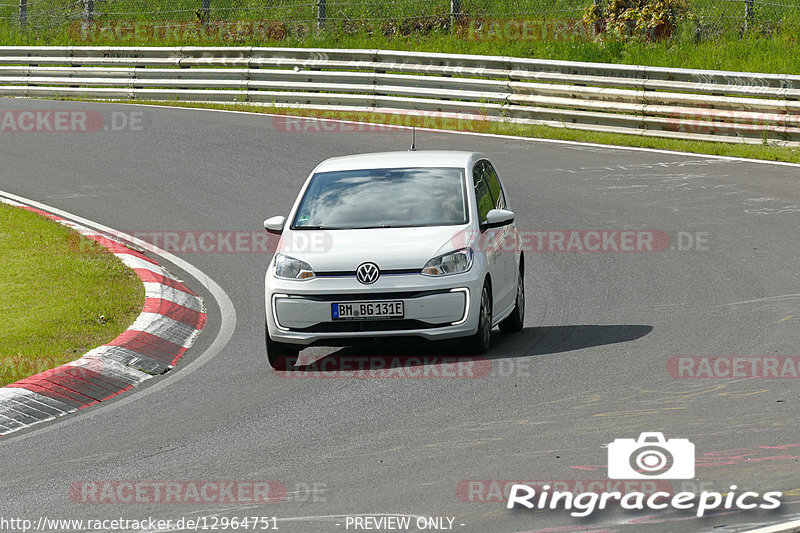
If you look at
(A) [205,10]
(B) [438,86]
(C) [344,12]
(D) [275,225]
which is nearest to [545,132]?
(B) [438,86]

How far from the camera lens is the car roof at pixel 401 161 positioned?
36.7ft

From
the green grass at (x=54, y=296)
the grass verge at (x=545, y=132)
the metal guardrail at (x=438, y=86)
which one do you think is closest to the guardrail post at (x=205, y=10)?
the metal guardrail at (x=438, y=86)

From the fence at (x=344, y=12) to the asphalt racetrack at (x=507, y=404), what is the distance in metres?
9.67

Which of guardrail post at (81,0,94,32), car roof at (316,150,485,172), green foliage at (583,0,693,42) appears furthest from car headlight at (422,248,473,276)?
guardrail post at (81,0,94,32)

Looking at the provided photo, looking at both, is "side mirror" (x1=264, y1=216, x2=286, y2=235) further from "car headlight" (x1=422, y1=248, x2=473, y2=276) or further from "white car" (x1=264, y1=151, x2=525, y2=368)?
"car headlight" (x1=422, y1=248, x2=473, y2=276)

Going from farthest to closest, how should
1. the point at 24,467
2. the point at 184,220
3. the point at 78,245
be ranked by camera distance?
the point at 184,220 → the point at 78,245 → the point at 24,467

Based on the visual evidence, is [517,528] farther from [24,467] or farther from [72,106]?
[72,106]

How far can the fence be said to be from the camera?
25969mm

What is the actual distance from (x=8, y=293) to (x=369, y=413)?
534 centimetres

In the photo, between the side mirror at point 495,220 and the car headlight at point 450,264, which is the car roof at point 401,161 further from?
the car headlight at point 450,264

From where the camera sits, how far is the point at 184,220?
1656 cm

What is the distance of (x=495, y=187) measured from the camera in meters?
11.9

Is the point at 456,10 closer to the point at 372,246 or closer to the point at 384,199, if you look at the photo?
the point at 384,199

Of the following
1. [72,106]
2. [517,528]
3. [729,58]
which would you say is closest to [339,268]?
[517,528]
